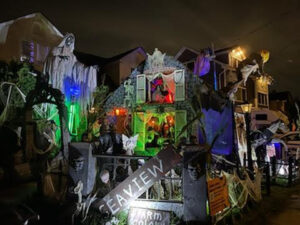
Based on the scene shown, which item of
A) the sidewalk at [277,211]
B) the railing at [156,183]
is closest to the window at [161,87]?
the railing at [156,183]

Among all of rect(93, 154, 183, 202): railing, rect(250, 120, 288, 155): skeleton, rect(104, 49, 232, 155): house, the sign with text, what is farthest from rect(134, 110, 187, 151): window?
the sign with text

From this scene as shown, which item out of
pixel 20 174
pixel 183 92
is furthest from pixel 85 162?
pixel 183 92

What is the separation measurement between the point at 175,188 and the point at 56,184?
152 inches

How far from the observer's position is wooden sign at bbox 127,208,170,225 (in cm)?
606

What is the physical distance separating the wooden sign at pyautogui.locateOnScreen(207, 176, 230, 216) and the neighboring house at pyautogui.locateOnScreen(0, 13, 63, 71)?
1331 cm

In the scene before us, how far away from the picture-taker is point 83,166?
287 inches

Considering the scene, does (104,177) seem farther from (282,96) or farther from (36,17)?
(282,96)

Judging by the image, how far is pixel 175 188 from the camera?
332 inches

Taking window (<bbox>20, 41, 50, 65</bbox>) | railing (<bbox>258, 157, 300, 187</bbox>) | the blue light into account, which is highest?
window (<bbox>20, 41, 50, 65</bbox>)

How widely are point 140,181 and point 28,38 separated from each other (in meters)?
14.0

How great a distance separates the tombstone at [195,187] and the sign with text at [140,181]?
40cm

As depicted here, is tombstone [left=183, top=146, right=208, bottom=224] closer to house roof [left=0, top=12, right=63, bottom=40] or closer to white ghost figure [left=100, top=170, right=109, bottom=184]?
white ghost figure [left=100, top=170, right=109, bottom=184]

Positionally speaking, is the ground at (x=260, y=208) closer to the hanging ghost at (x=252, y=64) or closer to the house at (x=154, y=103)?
the house at (x=154, y=103)

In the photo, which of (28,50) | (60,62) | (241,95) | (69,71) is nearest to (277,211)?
(69,71)
